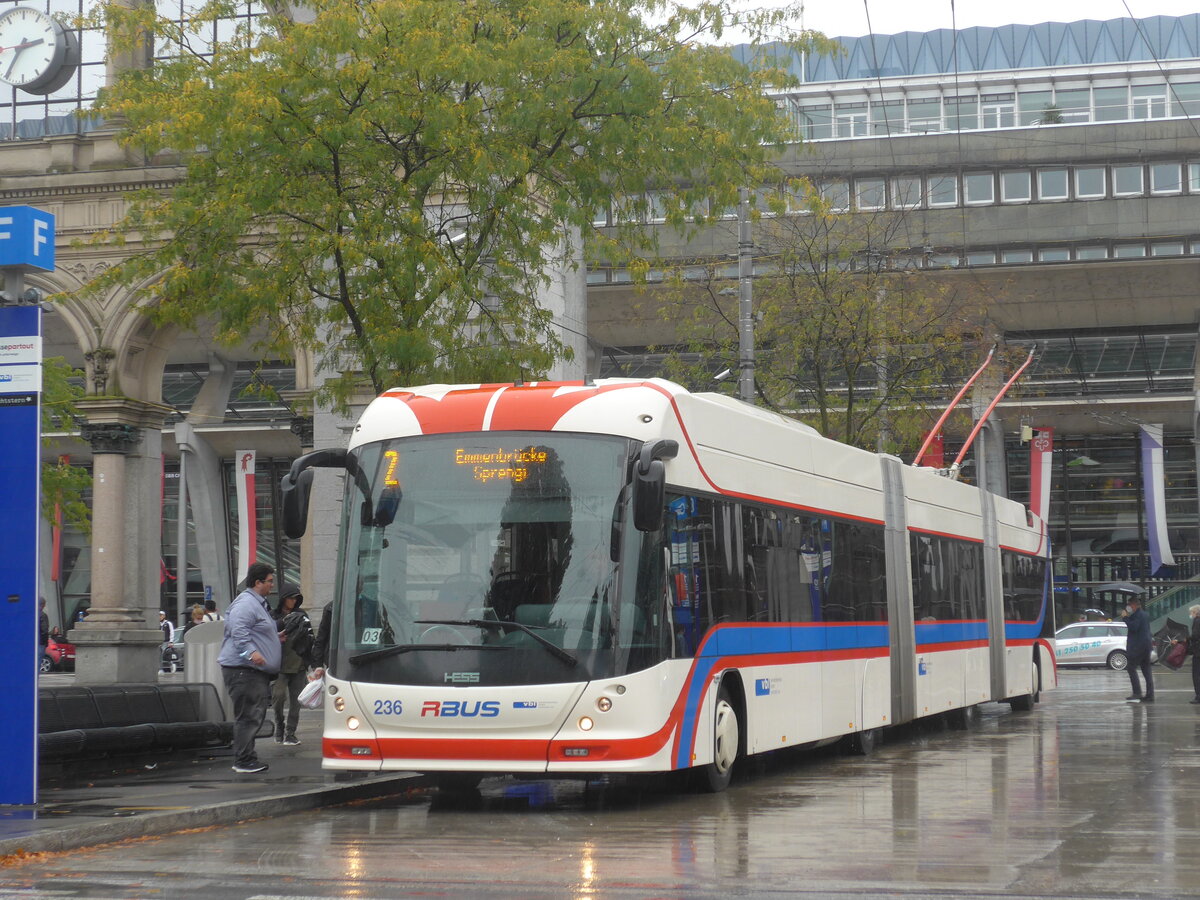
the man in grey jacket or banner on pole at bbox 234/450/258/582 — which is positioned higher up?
banner on pole at bbox 234/450/258/582

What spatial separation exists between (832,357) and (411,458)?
18287 mm

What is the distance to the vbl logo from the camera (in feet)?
38.6

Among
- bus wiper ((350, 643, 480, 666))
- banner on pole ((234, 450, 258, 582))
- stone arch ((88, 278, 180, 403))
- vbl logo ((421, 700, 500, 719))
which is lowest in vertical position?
vbl logo ((421, 700, 500, 719))

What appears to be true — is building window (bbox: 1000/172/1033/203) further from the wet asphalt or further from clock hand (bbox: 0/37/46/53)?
the wet asphalt

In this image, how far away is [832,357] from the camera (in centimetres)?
3000

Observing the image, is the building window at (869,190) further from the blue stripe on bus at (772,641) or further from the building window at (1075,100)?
the blue stripe on bus at (772,641)

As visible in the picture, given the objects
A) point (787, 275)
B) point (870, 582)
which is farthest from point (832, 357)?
point (870, 582)

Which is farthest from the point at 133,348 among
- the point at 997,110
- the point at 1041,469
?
the point at 997,110

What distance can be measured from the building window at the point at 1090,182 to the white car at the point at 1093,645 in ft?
38.9

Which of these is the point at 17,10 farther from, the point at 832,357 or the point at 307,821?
the point at 307,821

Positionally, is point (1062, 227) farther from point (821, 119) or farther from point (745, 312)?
point (745, 312)

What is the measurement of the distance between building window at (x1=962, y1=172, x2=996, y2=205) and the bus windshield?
123 ft

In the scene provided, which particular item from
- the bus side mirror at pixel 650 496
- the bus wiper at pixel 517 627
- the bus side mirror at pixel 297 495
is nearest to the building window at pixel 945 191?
the bus side mirror at pixel 297 495

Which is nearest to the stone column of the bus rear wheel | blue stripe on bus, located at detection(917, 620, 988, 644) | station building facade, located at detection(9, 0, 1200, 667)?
station building facade, located at detection(9, 0, 1200, 667)
